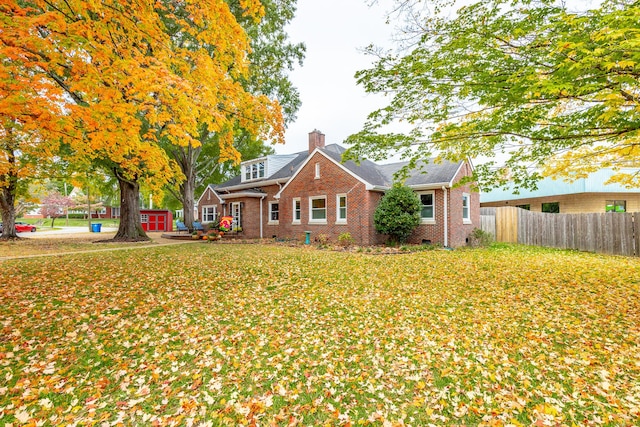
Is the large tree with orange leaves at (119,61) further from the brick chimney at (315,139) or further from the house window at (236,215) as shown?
the house window at (236,215)

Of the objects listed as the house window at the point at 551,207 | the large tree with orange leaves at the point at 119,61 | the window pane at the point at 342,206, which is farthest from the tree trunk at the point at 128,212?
the house window at the point at 551,207

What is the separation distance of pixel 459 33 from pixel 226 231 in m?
18.5

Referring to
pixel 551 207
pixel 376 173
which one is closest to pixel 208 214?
pixel 376 173

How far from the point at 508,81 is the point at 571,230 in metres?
13.5

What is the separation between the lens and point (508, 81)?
5.06 m

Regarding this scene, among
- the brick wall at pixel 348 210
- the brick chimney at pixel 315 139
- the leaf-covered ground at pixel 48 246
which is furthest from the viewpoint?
the brick chimney at pixel 315 139

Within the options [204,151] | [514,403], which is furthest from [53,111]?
[204,151]

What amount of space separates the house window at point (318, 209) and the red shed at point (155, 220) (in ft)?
81.2

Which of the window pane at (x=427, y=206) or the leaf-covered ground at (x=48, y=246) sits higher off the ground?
the window pane at (x=427, y=206)

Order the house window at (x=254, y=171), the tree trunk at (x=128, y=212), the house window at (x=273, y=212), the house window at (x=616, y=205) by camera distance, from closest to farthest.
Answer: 1. the tree trunk at (x=128, y=212)
2. the house window at (x=273, y=212)
3. the house window at (x=616, y=205)
4. the house window at (x=254, y=171)

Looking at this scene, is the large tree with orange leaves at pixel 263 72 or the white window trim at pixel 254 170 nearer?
the large tree with orange leaves at pixel 263 72

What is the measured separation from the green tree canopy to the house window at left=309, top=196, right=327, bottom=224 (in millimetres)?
9507

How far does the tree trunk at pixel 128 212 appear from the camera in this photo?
1820 centimetres

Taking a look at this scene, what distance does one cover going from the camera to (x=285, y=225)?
19172 millimetres
